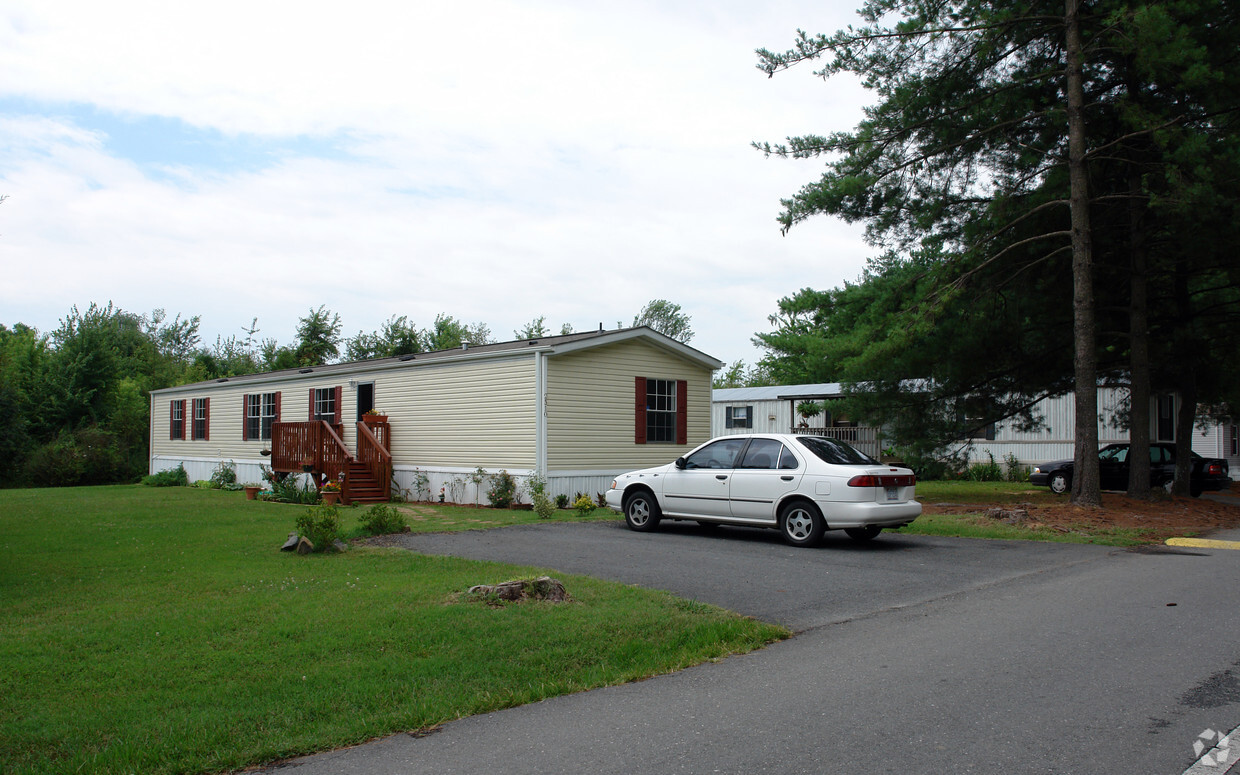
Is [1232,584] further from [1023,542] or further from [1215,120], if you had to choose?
[1215,120]

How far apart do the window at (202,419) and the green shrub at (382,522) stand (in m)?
18.6

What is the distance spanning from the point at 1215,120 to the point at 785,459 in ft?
39.5

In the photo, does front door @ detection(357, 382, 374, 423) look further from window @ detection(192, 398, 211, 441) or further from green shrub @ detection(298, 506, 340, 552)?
green shrub @ detection(298, 506, 340, 552)

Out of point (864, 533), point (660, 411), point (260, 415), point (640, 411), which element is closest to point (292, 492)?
point (260, 415)

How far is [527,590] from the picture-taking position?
24.9ft

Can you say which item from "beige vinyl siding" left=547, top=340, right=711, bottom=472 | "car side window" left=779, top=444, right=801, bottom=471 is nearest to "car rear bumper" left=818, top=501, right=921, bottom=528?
"car side window" left=779, top=444, right=801, bottom=471

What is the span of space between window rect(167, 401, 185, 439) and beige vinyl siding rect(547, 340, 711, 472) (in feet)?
61.9

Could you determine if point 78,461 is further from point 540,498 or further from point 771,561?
point 771,561

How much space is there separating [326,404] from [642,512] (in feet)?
43.3

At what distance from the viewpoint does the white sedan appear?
37.1ft

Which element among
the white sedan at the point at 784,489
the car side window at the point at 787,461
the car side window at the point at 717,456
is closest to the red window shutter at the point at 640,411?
the white sedan at the point at 784,489

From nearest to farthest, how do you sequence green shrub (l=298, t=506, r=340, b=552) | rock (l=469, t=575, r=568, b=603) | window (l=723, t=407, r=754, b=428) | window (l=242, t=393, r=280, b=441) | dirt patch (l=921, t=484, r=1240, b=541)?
rock (l=469, t=575, r=568, b=603)
green shrub (l=298, t=506, r=340, b=552)
dirt patch (l=921, t=484, r=1240, b=541)
window (l=242, t=393, r=280, b=441)
window (l=723, t=407, r=754, b=428)

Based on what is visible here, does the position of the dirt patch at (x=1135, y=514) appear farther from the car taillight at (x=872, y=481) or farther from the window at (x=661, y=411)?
the window at (x=661, y=411)

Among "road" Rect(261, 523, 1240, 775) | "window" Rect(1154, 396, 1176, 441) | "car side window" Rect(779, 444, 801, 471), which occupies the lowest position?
"road" Rect(261, 523, 1240, 775)
